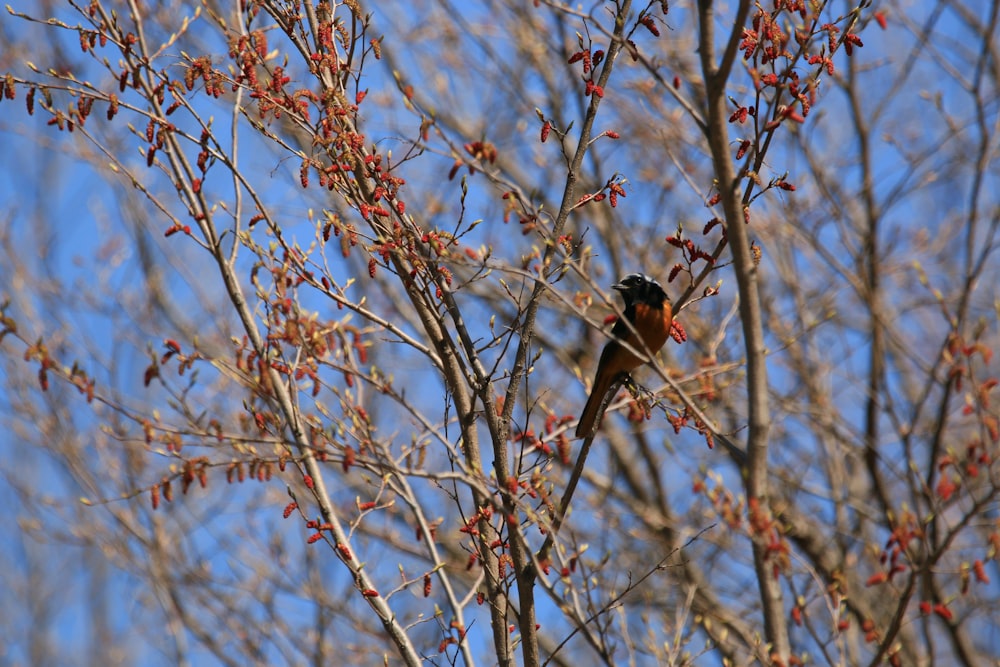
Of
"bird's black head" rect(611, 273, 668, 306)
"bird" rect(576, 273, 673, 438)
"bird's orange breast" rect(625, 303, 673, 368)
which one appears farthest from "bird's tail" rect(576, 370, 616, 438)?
"bird's black head" rect(611, 273, 668, 306)

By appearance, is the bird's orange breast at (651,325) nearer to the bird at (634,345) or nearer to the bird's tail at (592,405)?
the bird at (634,345)

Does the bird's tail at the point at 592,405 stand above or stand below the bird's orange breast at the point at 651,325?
below

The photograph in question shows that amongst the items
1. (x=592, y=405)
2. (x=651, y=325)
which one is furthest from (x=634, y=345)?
(x=592, y=405)

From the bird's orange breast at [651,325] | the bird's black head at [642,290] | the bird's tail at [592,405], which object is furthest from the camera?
the bird's black head at [642,290]

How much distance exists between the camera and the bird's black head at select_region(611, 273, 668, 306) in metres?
4.55

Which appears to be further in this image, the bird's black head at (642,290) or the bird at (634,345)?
the bird's black head at (642,290)

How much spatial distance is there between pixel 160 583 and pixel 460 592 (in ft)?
7.99

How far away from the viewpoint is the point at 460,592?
23.4 feet

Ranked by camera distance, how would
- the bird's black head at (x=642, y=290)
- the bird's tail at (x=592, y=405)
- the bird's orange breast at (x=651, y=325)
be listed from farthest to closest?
the bird's black head at (x=642, y=290) → the bird's orange breast at (x=651, y=325) → the bird's tail at (x=592, y=405)

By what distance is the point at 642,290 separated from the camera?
4.76 meters

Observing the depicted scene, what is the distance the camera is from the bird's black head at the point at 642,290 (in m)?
4.55

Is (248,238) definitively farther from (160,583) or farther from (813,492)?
(813,492)

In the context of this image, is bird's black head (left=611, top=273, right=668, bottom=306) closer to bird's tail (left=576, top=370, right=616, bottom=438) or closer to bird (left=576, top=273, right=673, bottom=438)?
bird (left=576, top=273, right=673, bottom=438)

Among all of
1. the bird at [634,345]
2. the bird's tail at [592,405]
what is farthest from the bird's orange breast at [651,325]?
the bird's tail at [592,405]
